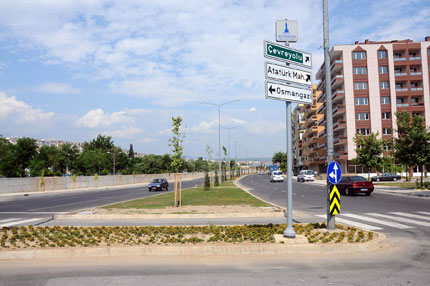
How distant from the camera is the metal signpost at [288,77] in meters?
8.98

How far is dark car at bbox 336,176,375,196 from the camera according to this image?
26.1 meters

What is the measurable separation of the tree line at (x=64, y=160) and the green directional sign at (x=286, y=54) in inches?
1674

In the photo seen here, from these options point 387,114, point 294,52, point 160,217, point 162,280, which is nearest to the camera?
point 162,280

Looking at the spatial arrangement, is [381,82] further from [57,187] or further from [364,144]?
[57,187]

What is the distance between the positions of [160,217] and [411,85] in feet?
213

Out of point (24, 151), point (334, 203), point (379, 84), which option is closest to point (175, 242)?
point (334, 203)

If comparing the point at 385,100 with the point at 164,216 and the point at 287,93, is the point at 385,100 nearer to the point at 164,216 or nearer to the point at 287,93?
the point at 164,216

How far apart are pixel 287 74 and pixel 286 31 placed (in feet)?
3.93

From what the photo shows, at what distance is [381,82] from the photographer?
6475 centimetres

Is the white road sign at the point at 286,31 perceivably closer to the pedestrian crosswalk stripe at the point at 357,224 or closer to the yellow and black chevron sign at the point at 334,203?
the yellow and black chevron sign at the point at 334,203

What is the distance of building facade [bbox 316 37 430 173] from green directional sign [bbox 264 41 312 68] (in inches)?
2308

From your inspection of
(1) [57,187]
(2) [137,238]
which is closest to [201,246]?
(2) [137,238]

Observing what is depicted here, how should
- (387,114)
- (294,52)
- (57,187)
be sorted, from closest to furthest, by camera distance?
(294,52) → (57,187) → (387,114)

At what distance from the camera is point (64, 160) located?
88.4m
